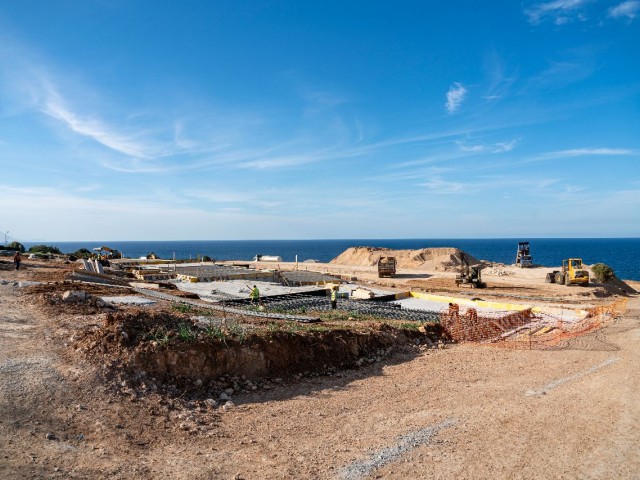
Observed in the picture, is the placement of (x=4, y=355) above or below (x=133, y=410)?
above

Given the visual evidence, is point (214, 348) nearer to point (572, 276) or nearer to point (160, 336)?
point (160, 336)

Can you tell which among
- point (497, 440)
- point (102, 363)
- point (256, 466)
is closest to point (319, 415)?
point (256, 466)

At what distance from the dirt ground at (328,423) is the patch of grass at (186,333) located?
189cm

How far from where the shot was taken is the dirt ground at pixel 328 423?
6445 millimetres

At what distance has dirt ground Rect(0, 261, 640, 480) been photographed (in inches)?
254

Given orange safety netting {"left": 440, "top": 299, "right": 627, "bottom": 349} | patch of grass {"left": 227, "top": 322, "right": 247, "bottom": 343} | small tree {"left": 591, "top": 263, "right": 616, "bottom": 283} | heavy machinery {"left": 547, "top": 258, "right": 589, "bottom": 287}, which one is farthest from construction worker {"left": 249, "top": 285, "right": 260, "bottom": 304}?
small tree {"left": 591, "top": 263, "right": 616, "bottom": 283}

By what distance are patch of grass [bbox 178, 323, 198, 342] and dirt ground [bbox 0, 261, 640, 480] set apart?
6.19 ft

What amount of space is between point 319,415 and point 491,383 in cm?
469

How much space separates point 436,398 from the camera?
9.78 meters

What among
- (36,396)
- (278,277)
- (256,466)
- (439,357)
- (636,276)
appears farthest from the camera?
(636,276)

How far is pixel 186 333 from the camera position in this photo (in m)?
10.5

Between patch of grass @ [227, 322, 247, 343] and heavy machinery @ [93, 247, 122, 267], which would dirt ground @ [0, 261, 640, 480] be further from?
heavy machinery @ [93, 247, 122, 267]

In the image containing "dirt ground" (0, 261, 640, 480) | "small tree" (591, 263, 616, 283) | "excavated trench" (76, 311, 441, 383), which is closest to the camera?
"dirt ground" (0, 261, 640, 480)

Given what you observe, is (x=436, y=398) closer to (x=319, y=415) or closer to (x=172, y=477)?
(x=319, y=415)
